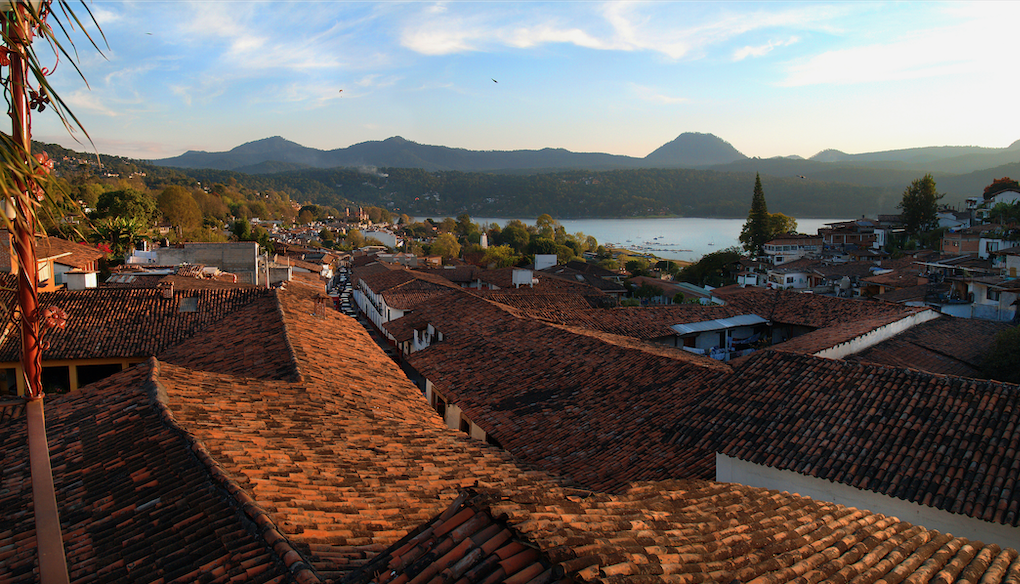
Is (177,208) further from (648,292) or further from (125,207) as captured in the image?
(648,292)

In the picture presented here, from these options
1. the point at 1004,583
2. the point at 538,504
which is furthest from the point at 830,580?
the point at 538,504

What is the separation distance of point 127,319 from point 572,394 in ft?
40.1

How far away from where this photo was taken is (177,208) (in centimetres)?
5172

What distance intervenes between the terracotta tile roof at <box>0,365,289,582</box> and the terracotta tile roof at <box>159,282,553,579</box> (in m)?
0.31

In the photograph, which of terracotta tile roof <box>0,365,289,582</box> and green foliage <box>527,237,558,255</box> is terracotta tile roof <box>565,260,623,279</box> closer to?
green foliage <box>527,237,558,255</box>

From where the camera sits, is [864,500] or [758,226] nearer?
[864,500]

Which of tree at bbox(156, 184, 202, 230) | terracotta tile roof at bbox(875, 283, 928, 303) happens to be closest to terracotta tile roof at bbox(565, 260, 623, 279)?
terracotta tile roof at bbox(875, 283, 928, 303)

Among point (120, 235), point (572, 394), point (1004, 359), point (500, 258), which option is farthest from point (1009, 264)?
point (120, 235)

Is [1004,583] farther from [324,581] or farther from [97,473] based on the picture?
[97,473]

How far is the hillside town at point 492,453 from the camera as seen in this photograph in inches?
159

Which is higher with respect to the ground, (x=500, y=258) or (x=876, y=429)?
(x=876, y=429)

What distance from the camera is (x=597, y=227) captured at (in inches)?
7510

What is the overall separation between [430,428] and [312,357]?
3.96 m

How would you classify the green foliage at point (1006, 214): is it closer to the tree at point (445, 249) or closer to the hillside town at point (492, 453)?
the hillside town at point (492, 453)
